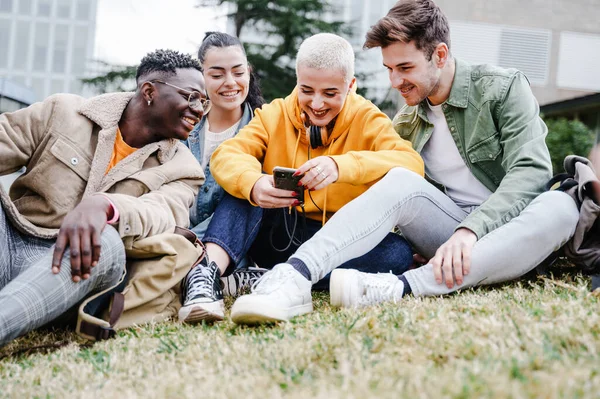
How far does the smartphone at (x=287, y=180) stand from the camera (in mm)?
3271

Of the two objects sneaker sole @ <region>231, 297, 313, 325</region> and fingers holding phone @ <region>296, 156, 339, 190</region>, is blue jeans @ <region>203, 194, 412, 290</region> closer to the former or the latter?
fingers holding phone @ <region>296, 156, 339, 190</region>

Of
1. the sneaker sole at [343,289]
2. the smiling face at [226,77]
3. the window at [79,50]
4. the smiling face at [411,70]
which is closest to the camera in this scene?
the sneaker sole at [343,289]

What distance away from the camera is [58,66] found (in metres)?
33.9

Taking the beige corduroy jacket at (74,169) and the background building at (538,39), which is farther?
the background building at (538,39)

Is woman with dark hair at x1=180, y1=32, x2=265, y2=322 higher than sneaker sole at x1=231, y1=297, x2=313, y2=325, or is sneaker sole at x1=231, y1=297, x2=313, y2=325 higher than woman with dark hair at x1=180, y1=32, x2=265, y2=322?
woman with dark hair at x1=180, y1=32, x2=265, y2=322

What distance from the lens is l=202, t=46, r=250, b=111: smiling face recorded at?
478cm

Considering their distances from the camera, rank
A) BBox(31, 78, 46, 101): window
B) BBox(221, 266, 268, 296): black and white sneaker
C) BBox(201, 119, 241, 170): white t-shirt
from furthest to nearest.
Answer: BBox(31, 78, 46, 101): window < BBox(201, 119, 241, 170): white t-shirt < BBox(221, 266, 268, 296): black and white sneaker

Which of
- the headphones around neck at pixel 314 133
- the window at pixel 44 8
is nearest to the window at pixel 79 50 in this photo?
the window at pixel 44 8

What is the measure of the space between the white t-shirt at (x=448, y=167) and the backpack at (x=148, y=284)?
61.8 inches

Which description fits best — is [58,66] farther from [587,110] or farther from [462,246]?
[462,246]

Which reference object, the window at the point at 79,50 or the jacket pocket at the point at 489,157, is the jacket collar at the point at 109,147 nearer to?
the jacket pocket at the point at 489,157

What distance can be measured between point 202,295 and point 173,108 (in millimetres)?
1081

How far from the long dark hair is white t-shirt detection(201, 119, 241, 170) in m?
0.42

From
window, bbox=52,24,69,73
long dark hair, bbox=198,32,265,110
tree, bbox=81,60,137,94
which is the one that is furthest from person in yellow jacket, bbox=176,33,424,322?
window, bbox=52,24,69,73
